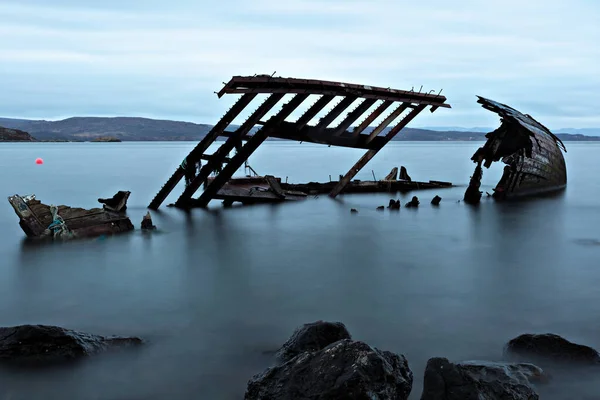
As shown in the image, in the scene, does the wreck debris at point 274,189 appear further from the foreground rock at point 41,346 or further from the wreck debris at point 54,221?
the foreground rock at point 41,346

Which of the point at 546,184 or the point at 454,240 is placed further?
the point at 546,184

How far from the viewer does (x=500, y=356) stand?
5934 mm

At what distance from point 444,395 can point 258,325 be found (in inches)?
122

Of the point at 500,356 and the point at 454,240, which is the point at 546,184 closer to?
the point at 454,240

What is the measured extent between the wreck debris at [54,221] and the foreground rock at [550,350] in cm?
1023

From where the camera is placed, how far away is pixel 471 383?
443cm

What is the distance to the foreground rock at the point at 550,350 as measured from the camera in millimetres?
5636

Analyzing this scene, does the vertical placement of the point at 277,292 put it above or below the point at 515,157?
below

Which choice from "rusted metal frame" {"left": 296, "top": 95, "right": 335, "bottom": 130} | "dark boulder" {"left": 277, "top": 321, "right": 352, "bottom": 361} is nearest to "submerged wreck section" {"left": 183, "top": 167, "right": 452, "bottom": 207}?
"rusted metal frame" {"left": 296, "top": 95, "right": 335, "bottom": 130}

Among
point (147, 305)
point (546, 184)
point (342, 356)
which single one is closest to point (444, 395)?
point (342, 356)

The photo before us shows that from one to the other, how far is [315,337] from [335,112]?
44.2 feet

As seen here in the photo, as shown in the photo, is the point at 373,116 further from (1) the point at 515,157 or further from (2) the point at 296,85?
(1) the point at 515,157

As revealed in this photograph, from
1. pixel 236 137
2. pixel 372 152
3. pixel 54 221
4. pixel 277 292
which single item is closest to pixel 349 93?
pixel 372 152

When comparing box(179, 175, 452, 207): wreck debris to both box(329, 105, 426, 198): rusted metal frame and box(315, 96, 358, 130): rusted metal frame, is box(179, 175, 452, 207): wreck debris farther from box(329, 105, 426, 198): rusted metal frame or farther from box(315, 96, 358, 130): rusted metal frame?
box(315, 96, 358, 130): rusted metal frame
